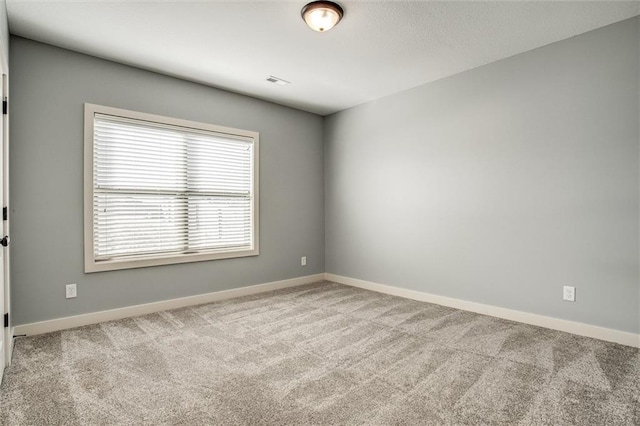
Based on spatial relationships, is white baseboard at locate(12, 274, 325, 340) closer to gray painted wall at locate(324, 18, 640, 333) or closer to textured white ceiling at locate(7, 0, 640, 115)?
gray painted wall at locate(324, 18, 640, 333)

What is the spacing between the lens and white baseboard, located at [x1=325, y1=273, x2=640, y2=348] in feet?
8.98

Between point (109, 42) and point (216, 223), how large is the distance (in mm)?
2106

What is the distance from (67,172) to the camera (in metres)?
3.14

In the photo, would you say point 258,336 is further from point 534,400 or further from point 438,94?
point 438,94

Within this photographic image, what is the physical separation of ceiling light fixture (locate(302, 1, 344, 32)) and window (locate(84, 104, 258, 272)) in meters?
1.98

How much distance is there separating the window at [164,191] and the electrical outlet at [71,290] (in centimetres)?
20

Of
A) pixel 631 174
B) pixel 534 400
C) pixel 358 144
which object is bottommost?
pixel 534 400

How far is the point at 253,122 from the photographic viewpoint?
14.7ft

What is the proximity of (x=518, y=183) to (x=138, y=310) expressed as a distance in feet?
13.1

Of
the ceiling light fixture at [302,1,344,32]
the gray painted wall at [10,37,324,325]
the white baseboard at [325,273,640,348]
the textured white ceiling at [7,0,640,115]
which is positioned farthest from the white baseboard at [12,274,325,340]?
the ceiling light fixture at [302,1,344,32]

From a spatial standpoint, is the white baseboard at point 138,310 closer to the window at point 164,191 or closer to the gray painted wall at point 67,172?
the gray painted wall at point 67,172

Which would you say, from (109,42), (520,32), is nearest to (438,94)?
(520,32)

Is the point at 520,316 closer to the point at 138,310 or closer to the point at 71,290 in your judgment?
the point at 138,310

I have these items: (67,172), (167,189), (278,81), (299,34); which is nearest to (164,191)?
(167,189)
